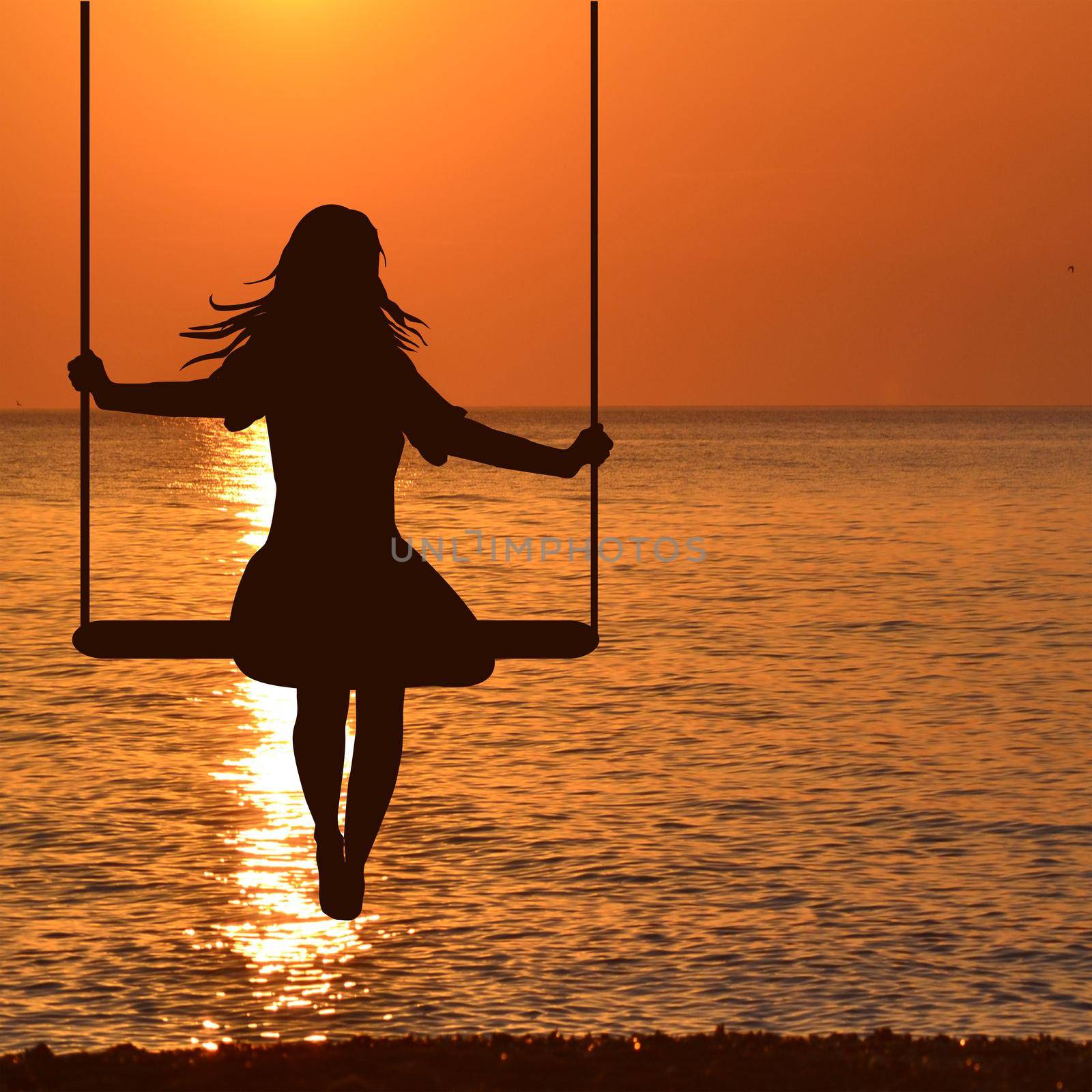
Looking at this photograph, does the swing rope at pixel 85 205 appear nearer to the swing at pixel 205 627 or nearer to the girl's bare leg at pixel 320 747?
the swing at pixel 205 627

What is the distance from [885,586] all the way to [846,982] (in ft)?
139

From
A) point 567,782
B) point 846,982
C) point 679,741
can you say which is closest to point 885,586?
point 679,741

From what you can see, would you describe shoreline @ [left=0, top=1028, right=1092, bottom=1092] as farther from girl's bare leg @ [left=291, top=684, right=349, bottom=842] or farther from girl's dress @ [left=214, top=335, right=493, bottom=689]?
girl's dress @ [left=214, top=335, right=493, bottom=689]

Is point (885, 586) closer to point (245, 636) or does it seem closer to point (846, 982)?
point (846, 982)

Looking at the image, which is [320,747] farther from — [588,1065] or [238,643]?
[588,1065]

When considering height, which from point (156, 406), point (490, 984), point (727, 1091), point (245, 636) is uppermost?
point (156, 406)

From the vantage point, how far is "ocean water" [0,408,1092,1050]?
18172 millimetres

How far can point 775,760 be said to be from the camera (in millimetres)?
30062

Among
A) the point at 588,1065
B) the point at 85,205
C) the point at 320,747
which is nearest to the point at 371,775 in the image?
the point at 320,747

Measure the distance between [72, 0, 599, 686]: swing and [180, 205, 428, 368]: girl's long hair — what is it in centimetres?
70

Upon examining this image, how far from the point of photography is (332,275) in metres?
6.18

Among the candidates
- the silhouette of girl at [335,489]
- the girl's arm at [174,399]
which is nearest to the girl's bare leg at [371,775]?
the silhouette of girl at [335,489]

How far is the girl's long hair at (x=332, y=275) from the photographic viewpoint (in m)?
6.16

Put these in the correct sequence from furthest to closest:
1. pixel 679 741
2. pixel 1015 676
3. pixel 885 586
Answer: pixel 885 586, pixel 1015 676, pixel 679 741
